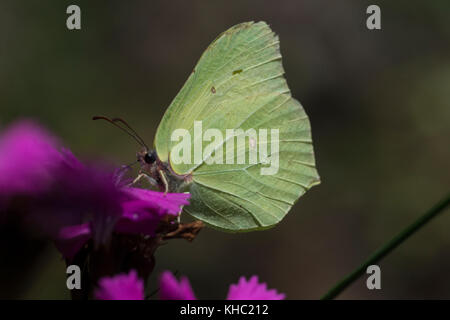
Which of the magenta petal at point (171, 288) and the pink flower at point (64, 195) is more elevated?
the pink flower at point (64, 195)

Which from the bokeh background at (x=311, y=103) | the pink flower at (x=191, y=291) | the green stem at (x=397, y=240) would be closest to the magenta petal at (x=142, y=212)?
the pink flower at (x=191, y=291)

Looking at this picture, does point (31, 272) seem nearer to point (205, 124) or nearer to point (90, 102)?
point (205, 124)

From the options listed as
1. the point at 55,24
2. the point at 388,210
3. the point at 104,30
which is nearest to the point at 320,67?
the point at 388,210

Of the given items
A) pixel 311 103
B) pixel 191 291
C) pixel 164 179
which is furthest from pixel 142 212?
pixel 311 103

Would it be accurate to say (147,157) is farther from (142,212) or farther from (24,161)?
(24,161)

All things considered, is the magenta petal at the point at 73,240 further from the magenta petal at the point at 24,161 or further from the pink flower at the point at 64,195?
the magenta petal at the point at 24,161

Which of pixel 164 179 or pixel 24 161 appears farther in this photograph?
pixel 164 179
